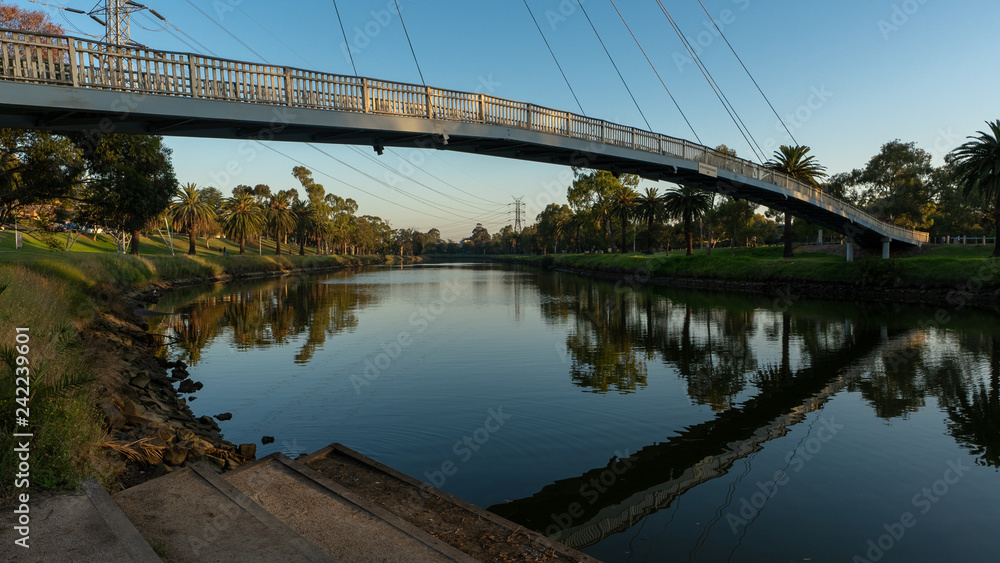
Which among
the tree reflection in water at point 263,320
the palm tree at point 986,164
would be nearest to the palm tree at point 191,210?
the tree reflection in water at point 263,320

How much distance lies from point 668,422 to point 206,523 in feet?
32.3

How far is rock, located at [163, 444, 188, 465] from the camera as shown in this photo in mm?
8102

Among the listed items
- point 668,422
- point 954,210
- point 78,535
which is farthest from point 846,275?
point 78,535

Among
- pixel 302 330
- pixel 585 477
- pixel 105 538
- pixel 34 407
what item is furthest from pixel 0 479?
pixel 302 330

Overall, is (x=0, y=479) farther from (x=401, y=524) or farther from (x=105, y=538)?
(x=401, y=524)

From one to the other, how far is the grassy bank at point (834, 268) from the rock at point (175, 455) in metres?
45.0

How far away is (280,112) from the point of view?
16391mm

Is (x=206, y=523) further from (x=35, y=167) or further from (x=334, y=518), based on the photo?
(x=35, y=167)

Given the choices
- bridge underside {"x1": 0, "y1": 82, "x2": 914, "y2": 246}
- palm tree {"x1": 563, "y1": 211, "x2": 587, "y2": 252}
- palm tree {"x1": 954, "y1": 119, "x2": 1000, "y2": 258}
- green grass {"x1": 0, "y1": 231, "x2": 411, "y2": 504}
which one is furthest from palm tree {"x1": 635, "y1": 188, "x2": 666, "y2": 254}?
green grass {"x1": 0, "y1": 231, "x2": 411, "y2": 504}

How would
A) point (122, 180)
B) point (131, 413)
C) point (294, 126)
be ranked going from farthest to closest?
point (122, 180) → point (294, 126) → point (131, 413)

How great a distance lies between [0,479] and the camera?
5.59 metres

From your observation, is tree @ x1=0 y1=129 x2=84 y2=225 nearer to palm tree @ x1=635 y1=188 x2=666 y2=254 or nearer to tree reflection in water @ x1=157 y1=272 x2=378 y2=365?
tree reflection in water @ x1=157 y1=272 x2=378 y2=365

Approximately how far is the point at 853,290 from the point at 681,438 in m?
39.4

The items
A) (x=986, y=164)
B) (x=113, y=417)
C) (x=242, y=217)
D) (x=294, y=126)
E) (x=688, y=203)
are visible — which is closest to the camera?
(x=113, y=417)
